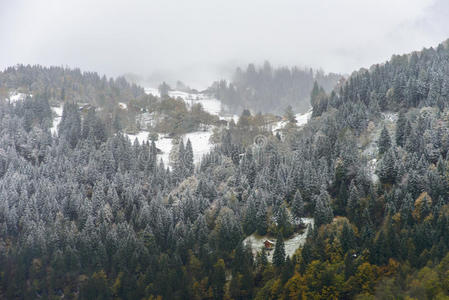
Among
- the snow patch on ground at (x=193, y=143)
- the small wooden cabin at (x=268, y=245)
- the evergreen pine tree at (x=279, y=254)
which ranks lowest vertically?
the small wooden cabin at (x=268, y=245)

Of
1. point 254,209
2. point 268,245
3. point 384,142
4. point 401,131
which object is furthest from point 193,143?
point 268,245

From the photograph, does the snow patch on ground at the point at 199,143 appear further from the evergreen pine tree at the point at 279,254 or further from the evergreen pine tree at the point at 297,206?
A: the evergreen pine tree at the point at 279,254

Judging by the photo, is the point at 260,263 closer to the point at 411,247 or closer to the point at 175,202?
the point at 411,247

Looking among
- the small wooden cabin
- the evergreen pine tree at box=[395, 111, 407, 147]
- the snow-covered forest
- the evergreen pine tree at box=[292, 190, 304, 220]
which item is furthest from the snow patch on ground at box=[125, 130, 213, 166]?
the evergreen pine tree at box=[395, 111, 407, 147]

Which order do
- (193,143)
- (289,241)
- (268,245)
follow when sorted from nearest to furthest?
(268,245), (289,241), (193,143)

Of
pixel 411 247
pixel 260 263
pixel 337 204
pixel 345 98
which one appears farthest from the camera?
pixel 345 98

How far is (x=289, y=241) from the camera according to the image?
309ft

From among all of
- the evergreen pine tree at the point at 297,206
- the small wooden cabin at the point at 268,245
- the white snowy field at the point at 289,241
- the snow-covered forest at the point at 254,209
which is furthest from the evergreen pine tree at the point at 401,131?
the small wooden cabin at the point at 268,245

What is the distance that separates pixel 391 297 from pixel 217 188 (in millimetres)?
62364

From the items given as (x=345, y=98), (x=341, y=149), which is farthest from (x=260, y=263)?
(x=345, y=98)

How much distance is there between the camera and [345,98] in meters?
152

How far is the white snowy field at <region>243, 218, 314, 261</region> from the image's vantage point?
90.8m

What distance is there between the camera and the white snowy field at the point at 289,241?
90787mm

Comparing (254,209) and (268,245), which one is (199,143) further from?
→ (268,245)
